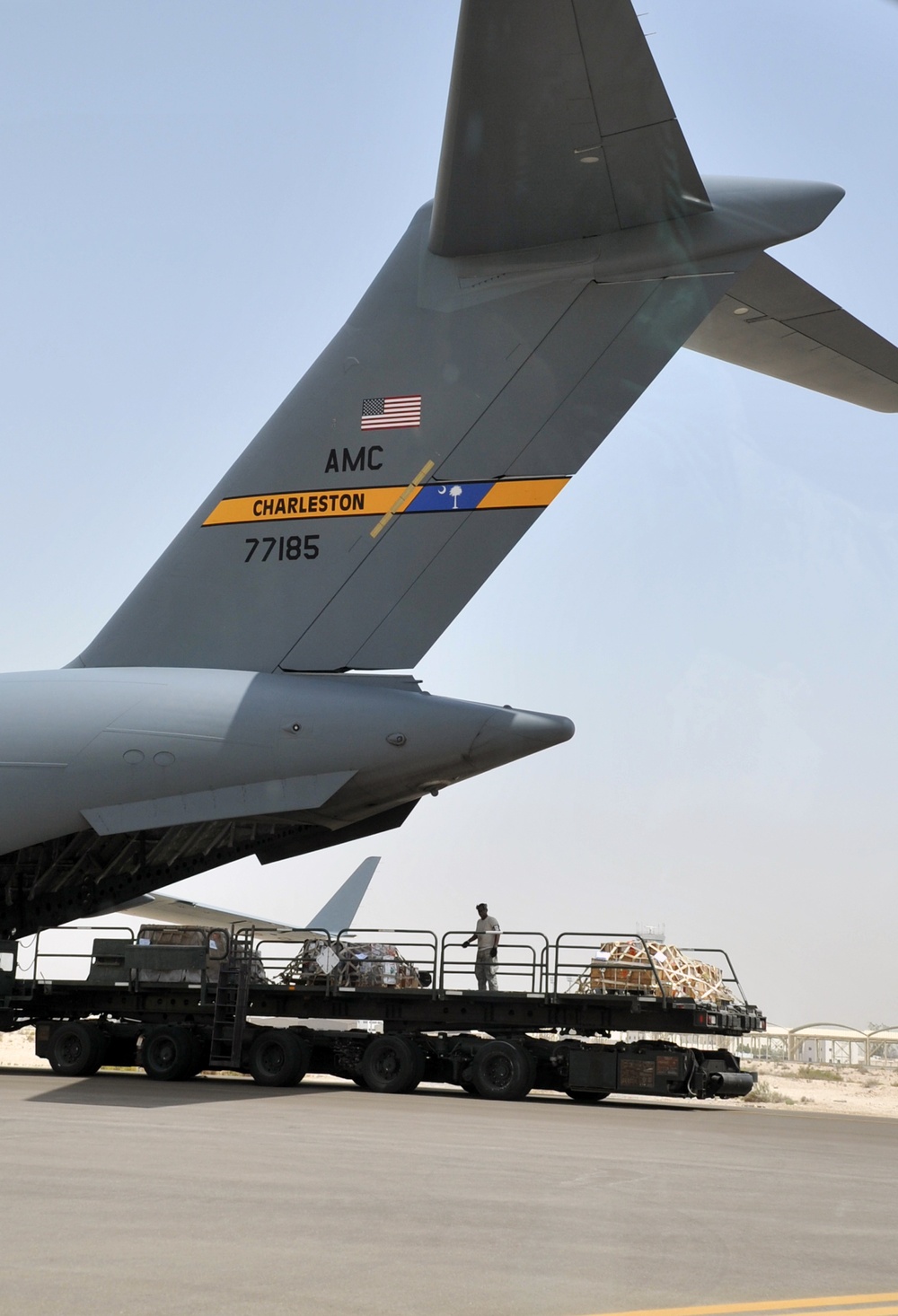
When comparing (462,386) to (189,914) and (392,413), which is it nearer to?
(392,413)

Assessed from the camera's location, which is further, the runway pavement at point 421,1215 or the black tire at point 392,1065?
the black tire at point 392,1065

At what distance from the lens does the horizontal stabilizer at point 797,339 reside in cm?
1259

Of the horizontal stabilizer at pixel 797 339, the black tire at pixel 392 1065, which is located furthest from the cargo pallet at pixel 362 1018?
the horizontal stabilizer at pixel 797 339

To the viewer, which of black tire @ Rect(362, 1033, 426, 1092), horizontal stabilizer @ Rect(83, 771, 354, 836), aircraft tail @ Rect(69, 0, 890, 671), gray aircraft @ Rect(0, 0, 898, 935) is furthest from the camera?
black tire @ Rect(362, 1033, 426, 1092)

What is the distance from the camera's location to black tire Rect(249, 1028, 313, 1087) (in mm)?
14586

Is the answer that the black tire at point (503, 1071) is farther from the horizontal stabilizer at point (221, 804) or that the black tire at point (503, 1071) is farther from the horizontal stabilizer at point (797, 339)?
the horizontal stabilizer at point (797, 339)

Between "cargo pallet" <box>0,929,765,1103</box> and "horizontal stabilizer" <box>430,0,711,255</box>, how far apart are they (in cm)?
750

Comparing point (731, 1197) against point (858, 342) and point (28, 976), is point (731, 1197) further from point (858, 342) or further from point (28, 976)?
point (28, 976)

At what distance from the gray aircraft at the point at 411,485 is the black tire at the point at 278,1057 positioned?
259cm

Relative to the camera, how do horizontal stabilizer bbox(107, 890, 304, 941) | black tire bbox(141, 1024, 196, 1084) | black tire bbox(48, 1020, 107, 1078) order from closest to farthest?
black tire bbox(141, 1024, 196, 1084) → black tire bbox(48, 1020, 107, 1078) → horizontal stabilizer bbox(107, 890, 304, 941)

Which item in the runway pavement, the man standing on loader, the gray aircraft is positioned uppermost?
the gray aircraft

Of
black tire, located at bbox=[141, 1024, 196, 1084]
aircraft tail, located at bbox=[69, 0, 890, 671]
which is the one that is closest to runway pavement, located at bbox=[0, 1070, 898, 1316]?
black tire, located at bbox=[141, 1024, 196, 1084]

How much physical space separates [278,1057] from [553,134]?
9986 mm

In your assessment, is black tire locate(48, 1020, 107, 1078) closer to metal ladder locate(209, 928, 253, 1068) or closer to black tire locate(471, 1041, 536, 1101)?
metal ladder locate(209, 928, 253, 1068)
